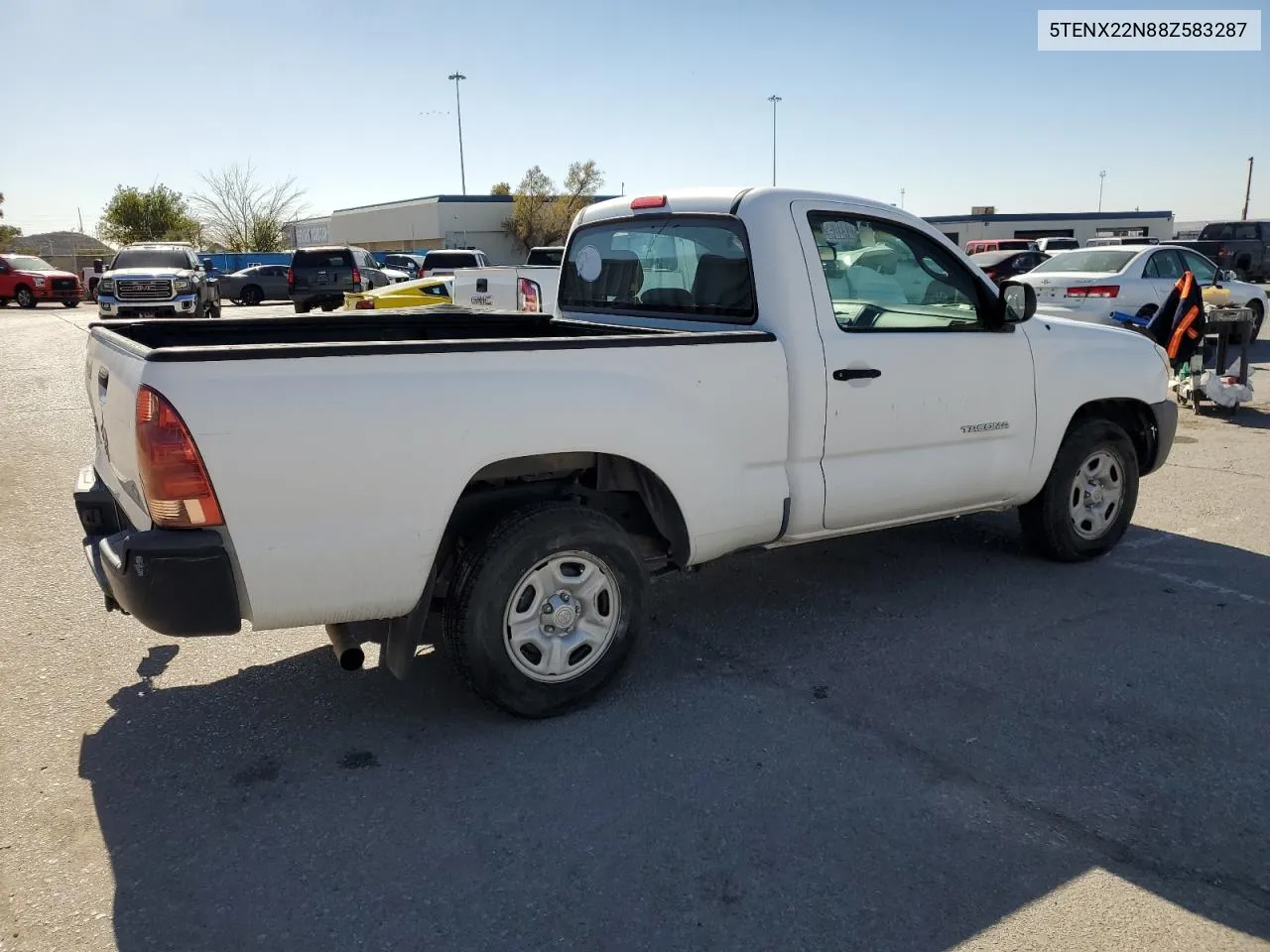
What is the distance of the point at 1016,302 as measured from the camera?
4.93 m

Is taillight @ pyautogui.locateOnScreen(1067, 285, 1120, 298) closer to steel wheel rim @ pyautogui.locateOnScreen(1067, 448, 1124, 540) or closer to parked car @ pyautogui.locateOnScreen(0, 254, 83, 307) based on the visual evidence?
steel wheel rim @ pyautogui.locateOnScreen(1067, 448, 1124, 540)

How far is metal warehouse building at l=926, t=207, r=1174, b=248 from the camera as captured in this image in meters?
62.1

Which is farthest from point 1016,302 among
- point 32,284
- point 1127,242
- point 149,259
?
point 32,284

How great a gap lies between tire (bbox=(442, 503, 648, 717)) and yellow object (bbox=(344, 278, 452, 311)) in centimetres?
1186

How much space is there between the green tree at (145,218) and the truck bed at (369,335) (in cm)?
6882

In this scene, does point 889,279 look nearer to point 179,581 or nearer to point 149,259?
point 179,581

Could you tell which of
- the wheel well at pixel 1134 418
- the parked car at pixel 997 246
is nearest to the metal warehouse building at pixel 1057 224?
the parked car at pixel 997 246

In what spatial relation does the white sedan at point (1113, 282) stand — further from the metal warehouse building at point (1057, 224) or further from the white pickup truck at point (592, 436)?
the metal warehouse building at point (1057, 224)

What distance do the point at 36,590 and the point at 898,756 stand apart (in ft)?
14.7

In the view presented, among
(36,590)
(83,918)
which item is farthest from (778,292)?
(36,590)

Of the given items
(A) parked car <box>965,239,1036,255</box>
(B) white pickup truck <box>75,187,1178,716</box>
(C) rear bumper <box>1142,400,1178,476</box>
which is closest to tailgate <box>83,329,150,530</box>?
(B) white pickup truck <box>75,187,1178,716</box>

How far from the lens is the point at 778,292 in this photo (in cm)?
430

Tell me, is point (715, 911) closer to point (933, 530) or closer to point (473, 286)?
point (933, 530)

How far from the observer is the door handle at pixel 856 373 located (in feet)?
14.3
